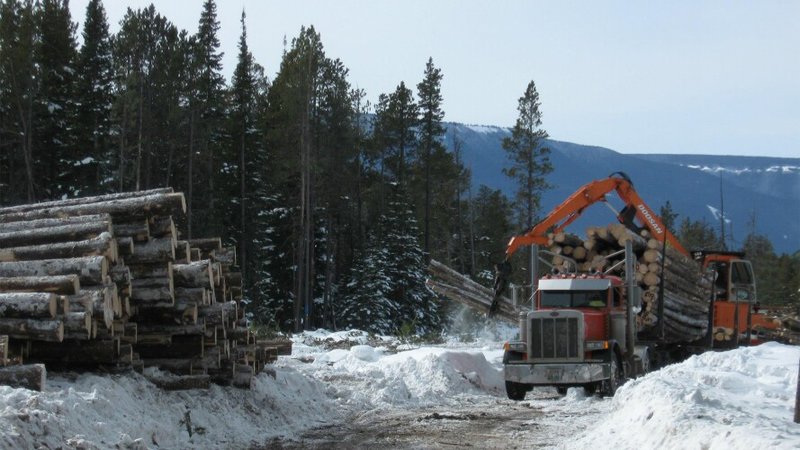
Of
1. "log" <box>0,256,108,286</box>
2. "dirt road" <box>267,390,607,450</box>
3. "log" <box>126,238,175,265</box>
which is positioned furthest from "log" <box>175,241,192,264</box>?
"dirt road" <box>267,390,607,450</box>

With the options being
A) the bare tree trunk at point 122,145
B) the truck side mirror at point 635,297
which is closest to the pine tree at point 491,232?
the bare tree trunk at point 122,145

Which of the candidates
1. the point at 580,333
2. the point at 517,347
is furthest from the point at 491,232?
the point at 580,333

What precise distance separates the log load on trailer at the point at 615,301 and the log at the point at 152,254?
7.25 meters

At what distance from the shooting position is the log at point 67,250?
10.9 meters

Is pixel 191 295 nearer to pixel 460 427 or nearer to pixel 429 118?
pixel 460 427

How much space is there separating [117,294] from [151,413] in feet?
4.81

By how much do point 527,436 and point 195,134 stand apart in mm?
37461

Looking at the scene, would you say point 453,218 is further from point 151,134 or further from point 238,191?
point 151,134

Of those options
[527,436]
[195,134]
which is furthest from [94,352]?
[195,134]

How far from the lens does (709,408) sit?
953cm

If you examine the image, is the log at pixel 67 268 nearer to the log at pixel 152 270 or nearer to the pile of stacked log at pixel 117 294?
the pile of stacked log at pixel 117 294

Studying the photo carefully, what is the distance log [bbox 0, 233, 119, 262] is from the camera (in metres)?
10.9

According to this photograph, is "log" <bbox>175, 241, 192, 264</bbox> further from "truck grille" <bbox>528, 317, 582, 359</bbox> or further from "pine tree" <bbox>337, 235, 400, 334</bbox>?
"pine tree" <bbox>337, 235, 400, 334</bbox>

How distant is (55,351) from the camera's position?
10789 mm
